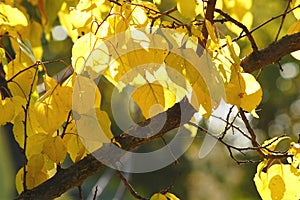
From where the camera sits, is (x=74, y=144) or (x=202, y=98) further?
(x=74, y=144)

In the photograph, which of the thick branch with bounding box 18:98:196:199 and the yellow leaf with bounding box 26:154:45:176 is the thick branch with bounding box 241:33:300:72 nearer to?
the thick branch with bounding box 18:98:196:199

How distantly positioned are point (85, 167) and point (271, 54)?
228mm

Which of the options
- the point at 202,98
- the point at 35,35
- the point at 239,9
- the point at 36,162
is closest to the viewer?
the point at 202,98

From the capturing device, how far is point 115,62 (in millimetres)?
665

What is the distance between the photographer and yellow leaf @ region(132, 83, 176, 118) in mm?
677

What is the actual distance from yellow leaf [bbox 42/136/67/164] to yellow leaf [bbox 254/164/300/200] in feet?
0.71

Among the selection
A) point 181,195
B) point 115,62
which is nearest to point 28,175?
point 115,62

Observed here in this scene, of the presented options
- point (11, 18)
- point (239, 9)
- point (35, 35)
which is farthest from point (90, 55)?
point (35, 35)

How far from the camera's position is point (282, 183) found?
78 centimetres

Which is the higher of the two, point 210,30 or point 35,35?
point 210,30

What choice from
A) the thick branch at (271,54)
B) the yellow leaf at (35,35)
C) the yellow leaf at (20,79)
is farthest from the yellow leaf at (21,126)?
the yellow leaf at (35,35)

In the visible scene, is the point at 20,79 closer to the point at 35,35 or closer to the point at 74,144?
the point at 74,144

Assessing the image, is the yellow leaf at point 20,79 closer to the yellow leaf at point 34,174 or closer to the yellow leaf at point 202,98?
the yellow leaf at point 34,174

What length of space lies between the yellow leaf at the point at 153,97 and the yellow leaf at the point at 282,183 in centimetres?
17
